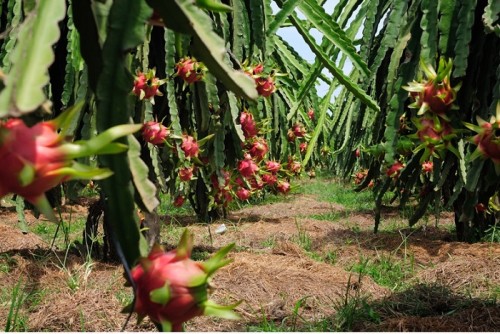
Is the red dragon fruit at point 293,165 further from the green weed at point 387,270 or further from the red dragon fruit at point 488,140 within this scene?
the red dragon fruit at point 488,140

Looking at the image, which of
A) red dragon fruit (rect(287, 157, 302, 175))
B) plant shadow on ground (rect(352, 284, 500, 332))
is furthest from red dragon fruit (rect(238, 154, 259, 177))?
red dragon fruit (rect(287, 157, 302, 175))

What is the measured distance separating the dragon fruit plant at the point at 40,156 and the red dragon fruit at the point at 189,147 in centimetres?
230

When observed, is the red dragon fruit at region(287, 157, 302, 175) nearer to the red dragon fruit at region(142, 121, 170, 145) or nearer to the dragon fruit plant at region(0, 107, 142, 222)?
the red dragon fruit at region(142, 121, 170, 145)

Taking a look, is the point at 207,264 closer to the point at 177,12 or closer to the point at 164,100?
the point at 177,12

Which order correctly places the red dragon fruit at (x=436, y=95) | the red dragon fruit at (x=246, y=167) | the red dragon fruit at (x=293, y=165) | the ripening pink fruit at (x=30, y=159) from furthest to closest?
the red dragon fruit at (x=293, y=165) < the red dragon fruit at (x=246, y=167) < the red dragon fruit at (x=436, y=95) < the ripening pink fruit at (x=30, y=159)

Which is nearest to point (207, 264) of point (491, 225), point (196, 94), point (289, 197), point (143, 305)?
point (143, 305)

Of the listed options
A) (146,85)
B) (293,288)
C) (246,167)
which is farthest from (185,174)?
(146,85)

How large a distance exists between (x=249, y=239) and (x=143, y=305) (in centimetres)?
416

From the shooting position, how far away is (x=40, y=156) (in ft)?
1.48

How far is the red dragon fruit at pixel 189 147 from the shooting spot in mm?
2793

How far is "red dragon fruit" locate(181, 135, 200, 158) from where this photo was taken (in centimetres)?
279

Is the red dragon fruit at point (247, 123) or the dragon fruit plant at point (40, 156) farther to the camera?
the red dragon fruit at point (247, 123)

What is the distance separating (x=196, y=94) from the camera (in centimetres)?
282

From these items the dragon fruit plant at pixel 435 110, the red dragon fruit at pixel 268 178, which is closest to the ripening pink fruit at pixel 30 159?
the dragon fruit plant at pixel 435 110
